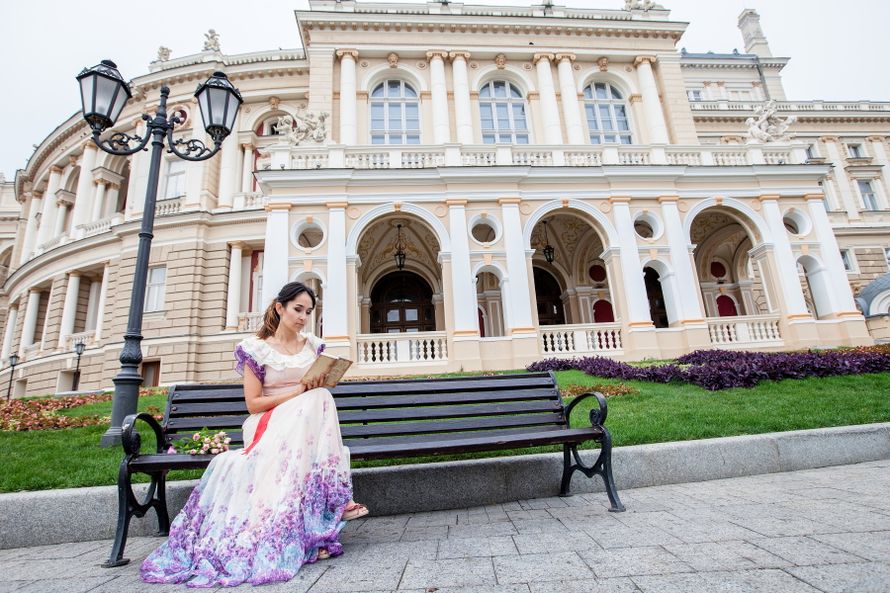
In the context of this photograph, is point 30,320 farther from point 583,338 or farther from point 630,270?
point 630,270

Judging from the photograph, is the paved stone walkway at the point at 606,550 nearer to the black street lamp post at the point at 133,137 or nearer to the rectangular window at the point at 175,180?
the black street lamp post at the point at 133,137

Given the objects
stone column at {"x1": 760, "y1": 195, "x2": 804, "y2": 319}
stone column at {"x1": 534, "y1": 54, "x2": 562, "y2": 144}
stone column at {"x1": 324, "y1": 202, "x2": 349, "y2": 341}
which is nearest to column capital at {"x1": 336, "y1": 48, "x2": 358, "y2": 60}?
stone column at {"x1": 534, "y1": 54, "x2": 562, "y2": 144}

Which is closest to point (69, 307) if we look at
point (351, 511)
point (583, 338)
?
point (583, 338)

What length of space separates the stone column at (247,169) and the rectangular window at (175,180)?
2.80m

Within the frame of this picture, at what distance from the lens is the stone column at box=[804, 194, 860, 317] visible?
1432 cm

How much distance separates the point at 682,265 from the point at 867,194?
2478 centimetres

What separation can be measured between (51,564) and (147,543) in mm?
543

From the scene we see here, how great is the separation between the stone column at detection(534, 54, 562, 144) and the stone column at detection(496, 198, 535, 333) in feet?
17.7

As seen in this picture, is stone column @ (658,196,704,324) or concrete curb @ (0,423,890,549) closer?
concrete curb @ (0,423,890,549)

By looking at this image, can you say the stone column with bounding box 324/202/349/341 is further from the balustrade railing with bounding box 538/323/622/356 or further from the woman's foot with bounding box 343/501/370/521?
the woman's foot with bounding box 343/501/370/521

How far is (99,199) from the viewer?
74.3 ft

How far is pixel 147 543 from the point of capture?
10.7 ft

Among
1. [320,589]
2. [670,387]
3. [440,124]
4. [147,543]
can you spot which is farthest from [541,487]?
[440,124]

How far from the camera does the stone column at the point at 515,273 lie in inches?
530
